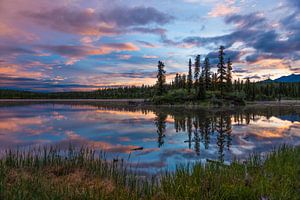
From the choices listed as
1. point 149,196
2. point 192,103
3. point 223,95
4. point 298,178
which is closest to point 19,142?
point 149,196

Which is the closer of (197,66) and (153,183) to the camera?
(153,183)

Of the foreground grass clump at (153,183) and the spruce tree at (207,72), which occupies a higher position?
the spruce tree at (207,72)

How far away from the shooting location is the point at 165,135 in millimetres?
25312

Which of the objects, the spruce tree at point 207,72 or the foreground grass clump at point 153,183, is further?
the spruce tree at point 207,72

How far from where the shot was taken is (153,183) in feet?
31.7

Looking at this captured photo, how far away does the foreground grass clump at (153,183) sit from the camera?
7816 millimetres

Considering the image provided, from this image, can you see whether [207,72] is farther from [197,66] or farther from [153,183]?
[153,183]

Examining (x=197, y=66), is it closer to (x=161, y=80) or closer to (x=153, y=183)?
(x=161, y=80)

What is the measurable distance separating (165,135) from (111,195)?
17513 millimetres

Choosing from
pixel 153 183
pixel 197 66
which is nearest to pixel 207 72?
pixel 197 66

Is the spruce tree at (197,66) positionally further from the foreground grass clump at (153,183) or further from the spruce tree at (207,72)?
the foreground grass clump at (153,183)

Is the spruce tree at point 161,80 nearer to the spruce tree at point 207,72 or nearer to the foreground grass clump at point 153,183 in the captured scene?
the spruce tree at point 207,72

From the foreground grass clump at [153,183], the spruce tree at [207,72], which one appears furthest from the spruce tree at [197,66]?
the foreground grass clump at [153,183]

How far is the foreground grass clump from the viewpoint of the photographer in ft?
25.6
